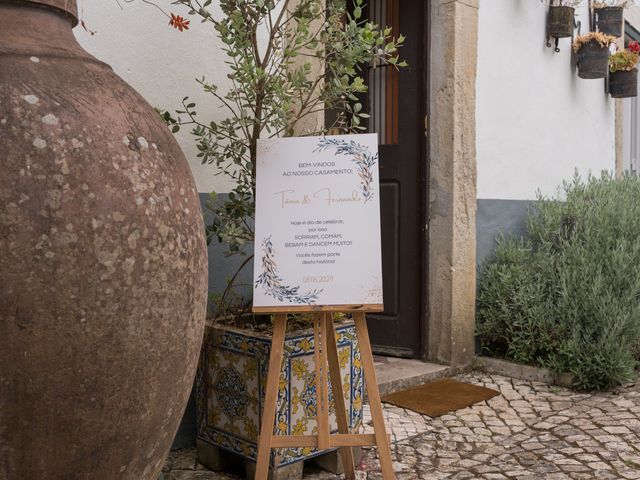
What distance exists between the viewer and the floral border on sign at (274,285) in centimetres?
250

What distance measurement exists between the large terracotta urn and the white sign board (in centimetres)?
80

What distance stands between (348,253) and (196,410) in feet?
3.77

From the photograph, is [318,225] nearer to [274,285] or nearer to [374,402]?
[274,285]

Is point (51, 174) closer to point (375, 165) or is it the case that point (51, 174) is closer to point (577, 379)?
point (375, 165)

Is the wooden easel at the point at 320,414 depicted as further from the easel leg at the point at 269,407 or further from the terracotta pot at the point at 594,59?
the terracotta pot at the point at 594,59

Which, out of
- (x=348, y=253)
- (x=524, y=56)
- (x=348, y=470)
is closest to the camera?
(x=348, y=253)

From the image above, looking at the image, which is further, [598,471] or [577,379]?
[577,379]

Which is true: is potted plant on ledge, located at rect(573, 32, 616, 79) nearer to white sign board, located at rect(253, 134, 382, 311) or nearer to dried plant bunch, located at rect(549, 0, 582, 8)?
dried plant bunch, located at rect(549, 0, 582, 8)

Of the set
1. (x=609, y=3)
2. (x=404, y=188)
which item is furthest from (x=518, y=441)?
(x=609, y=3)

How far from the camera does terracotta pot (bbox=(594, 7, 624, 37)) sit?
6.58 m

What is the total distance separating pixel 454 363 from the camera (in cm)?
464

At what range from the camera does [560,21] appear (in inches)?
226

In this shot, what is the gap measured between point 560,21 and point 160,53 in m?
3.91

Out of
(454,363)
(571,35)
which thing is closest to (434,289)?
(454,363)
